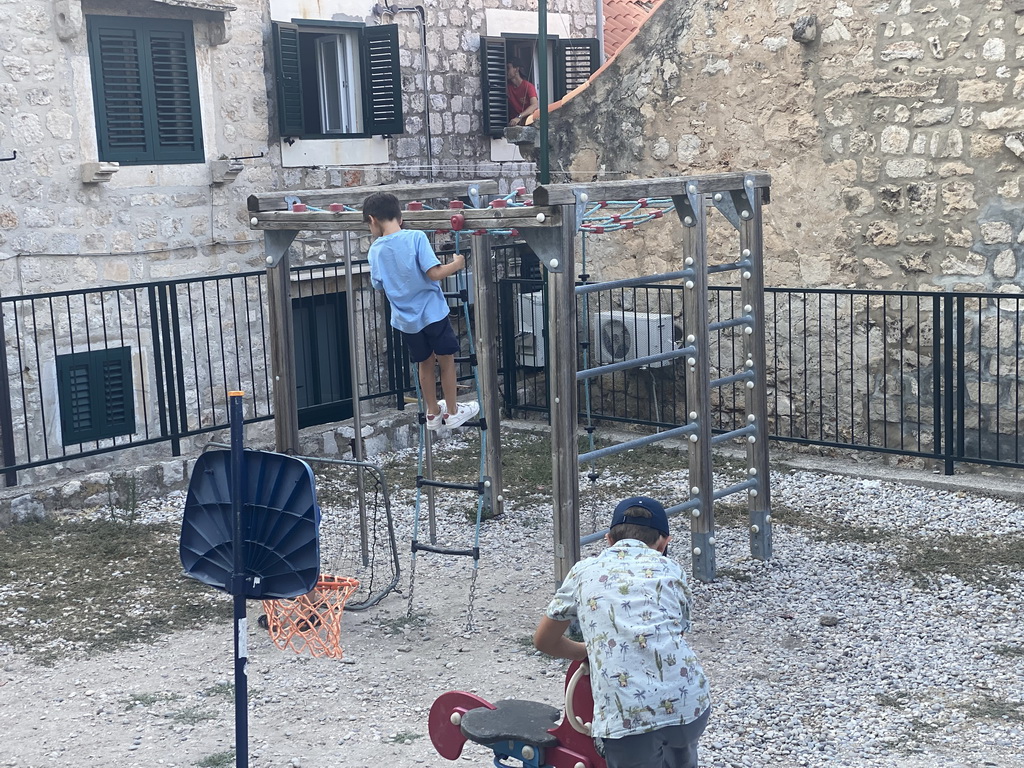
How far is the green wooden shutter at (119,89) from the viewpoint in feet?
34.7

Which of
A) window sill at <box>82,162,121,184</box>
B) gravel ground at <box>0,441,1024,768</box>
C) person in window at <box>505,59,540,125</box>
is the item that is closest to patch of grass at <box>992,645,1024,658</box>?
gravel ground at <box>0,441,1024,768</box>

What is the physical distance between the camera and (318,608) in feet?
21.9

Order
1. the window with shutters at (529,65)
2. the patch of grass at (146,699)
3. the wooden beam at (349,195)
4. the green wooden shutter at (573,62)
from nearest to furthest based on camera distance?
1. the patch of grass at (146,699)
2. the wooden beam at (349,195)
3. the window with shutters at (529,65)
4. the green wooden shutter at (573,62)

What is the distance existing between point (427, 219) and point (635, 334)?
460cm

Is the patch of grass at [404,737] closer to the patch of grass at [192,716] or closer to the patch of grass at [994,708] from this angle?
the patch of grass at [192,716]

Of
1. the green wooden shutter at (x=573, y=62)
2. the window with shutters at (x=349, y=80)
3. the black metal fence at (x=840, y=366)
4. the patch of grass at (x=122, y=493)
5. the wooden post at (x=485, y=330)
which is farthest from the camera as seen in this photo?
the green wooden shutter at (x=573, y=62)

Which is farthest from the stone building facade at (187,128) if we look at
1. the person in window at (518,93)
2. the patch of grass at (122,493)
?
the patch of grass at (122,493)

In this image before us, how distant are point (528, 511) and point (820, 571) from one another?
2.27 m

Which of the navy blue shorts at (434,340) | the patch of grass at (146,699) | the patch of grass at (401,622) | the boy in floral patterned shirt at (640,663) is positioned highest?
the navy blue shorts at (434,340)

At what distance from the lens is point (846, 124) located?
9906mm

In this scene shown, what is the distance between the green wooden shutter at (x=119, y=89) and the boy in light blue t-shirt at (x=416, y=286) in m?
4.70

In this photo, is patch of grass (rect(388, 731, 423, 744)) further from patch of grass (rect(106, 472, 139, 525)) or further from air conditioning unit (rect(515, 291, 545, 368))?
air conditioning unit (rect(515, 291, 545, 368))

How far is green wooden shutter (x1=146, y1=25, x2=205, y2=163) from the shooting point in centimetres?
1099

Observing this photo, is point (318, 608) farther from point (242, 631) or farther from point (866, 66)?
point (866, 66)
